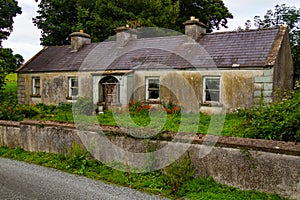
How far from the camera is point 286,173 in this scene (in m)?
4.74

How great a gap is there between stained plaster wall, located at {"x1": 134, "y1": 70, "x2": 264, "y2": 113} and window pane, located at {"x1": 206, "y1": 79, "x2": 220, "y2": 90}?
293 mm

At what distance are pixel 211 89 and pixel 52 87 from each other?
11.5m

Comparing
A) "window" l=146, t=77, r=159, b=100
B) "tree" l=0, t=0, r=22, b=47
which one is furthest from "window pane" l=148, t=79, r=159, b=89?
"tree" l=0, t=0, r=22, b=47

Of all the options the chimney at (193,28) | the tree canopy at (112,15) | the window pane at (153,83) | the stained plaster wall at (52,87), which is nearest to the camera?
the window pane at (153,83)

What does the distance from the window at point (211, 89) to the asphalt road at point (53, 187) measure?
9.30 m

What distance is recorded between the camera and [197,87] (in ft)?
46.7

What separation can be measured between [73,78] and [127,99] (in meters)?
5.15

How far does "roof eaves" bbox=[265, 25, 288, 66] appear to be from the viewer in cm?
1238

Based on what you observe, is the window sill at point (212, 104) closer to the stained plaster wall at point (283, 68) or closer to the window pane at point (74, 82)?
the stained plaster wall at point (283, 68)

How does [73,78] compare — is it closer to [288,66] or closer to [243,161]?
[288,66]

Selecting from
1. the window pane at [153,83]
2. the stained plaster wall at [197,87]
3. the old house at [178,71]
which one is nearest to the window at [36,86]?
the old house at [178,71]

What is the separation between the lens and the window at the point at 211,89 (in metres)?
13.9

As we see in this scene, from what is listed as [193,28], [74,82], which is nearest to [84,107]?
[74,82]

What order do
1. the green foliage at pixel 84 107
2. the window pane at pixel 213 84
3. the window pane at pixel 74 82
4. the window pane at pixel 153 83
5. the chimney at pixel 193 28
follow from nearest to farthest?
1. the window pane at pixel 213 84
2. the green foliage at pixel 84 107
3. the window pane at pixel 153 83
4. the chimney at pixel 193 28
5. the window pane at pixel 74 82
